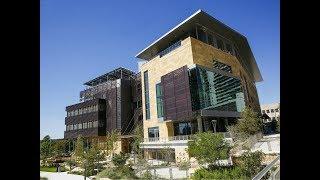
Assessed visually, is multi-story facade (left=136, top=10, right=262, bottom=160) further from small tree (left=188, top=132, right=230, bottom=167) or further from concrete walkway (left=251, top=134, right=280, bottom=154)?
small tree (left=188, top=132, right=230, bottom=167)


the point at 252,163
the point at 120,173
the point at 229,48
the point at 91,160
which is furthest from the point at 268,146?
the point at 229,48

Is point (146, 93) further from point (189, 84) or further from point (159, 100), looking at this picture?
point (189, 84)

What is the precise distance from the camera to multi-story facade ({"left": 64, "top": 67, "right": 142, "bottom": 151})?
63844 mm

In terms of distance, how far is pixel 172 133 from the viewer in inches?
1843

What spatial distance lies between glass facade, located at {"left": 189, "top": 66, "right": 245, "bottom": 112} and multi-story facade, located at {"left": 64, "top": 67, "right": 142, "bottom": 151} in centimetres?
2294

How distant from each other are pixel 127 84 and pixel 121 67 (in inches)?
161

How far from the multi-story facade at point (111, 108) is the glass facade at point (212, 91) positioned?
22.9 m

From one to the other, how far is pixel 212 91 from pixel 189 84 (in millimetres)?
4191

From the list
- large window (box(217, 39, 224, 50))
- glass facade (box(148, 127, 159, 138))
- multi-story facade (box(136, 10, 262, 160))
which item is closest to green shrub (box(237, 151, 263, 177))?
multi-story facade (box(136, 10, 262, 160))

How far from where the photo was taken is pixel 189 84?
133ft

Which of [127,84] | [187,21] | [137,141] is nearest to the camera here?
[187,21]

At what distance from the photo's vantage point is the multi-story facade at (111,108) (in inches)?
2514
